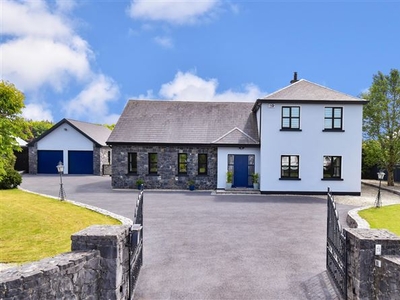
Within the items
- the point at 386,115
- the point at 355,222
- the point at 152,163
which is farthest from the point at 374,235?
the point at 386,115

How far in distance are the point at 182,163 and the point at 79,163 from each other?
16427 millimetres

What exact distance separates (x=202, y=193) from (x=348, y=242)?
45.7 feet

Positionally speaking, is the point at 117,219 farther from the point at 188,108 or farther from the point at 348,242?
the point at 188,108

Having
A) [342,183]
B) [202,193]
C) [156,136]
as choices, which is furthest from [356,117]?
[156,136]

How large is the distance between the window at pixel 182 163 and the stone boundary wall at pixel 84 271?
15212 mm

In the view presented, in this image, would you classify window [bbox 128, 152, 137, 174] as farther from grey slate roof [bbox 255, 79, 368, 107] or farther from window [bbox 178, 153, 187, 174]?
grey slate roof [bbox 255, 79, 368, 107]

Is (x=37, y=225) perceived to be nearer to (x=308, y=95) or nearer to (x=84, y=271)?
(x=84, y=271)

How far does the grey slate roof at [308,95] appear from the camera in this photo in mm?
18484

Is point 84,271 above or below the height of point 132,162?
below

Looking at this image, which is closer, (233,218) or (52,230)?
(52,230)

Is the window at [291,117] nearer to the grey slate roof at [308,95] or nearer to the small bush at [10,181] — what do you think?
the grey slate roof at [308,95]

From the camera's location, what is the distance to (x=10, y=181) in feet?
60.4

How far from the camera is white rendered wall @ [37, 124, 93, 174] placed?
32.0 meters

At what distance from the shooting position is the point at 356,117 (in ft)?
61.2
